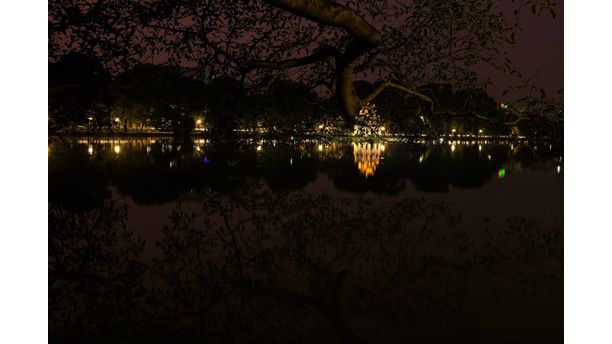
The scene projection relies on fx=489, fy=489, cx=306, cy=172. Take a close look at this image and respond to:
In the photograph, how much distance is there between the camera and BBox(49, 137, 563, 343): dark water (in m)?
5.77

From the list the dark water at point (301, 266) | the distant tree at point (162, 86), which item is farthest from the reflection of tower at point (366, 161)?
the distant tree at point (162, 86)

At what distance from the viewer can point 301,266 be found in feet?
27.6

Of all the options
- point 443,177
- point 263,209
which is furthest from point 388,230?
point 443,177

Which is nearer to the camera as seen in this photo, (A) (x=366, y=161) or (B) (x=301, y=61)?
(B) (x=301, y=61)

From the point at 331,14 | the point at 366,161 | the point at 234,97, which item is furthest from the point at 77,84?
the point at 366,161

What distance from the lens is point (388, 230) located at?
38.4 feet

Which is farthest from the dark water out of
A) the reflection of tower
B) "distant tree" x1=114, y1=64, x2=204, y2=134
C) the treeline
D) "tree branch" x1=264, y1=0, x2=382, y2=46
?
"tree branch" x1=264, y1=0, x2=382, y2=46

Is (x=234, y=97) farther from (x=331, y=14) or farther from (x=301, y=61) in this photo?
(x=331, y=14)

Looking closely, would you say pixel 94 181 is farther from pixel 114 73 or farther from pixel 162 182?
pixel 114 73

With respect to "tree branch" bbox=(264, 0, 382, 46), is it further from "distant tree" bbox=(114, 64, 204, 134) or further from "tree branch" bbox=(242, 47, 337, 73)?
"distant tree" bbox=(114, 64, 204, 134)

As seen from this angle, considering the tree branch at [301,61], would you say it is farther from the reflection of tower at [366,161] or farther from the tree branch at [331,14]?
the reflection of tower at [366,161]

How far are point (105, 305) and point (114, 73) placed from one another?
214 inches

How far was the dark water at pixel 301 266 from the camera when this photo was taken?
5.77m
